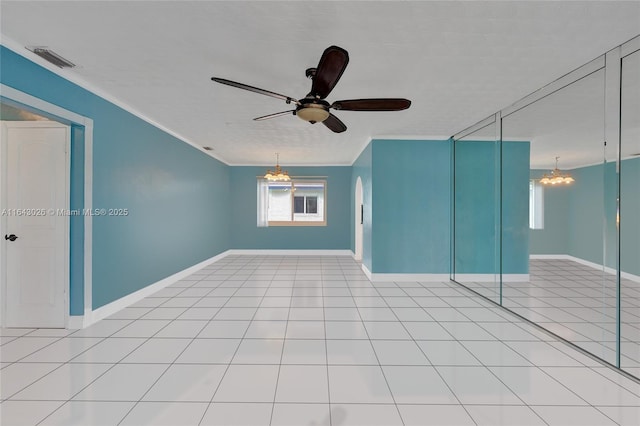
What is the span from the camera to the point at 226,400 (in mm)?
1936

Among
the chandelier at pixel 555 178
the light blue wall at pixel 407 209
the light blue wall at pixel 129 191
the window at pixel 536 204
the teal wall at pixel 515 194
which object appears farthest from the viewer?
the light blue wall at pixel 407 209

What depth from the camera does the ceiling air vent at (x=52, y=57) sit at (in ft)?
7.81

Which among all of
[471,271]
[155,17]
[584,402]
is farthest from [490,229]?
[155,17]

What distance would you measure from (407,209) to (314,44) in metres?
3.72

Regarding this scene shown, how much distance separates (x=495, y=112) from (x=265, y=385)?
465cm

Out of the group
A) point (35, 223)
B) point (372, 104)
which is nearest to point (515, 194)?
point (372, 104)

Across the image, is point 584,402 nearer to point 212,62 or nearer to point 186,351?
point 186,351

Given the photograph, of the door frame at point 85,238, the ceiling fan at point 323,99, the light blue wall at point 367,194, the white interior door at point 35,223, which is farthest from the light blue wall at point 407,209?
the white interior door at point 35,223

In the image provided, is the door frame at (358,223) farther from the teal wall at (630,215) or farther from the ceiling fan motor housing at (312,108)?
the teal wall at (630,215)

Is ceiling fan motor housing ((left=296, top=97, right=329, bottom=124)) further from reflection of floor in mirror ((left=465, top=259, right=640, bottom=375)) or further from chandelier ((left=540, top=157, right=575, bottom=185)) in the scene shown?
chandelier ((left=540, top=157, right=575, bottom=185))

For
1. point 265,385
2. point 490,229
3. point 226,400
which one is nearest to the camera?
point 226,400

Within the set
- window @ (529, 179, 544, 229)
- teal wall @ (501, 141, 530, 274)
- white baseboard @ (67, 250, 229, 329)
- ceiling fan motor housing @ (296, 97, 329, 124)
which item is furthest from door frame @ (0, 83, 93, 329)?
window @ (529, 179, 544, 229)

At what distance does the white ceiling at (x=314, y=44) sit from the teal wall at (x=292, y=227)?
4.65 m

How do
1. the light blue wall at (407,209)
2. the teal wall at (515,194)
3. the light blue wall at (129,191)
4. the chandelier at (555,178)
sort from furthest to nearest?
1. the light blue wall at (407,209)
2. the teal wall at (515,194)
3. the chandelier at (555,178)
4. the light blue wall at (129,191)
